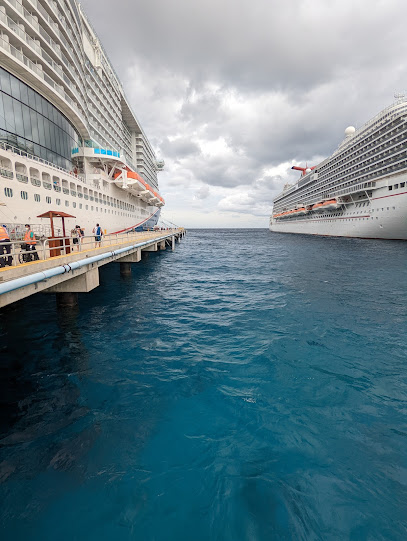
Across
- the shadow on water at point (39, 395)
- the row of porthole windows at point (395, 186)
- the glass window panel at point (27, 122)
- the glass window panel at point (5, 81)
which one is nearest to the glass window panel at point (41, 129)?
the glass window panel at point (27, 122)

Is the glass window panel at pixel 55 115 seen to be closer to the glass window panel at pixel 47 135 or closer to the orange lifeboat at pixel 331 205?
the glass window panel at pixel 47 135

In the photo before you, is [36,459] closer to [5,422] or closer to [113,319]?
[5,422]

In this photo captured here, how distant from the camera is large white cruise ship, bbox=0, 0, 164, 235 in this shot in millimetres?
21422

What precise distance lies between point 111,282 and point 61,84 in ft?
92.2

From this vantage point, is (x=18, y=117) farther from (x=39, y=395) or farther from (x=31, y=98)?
(x=39, y=395)

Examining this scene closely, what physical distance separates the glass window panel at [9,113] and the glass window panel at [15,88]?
0.87 metres

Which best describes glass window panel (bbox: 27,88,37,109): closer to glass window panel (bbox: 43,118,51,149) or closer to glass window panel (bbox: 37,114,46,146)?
glass window panel (bbox: 37,114,46,146)

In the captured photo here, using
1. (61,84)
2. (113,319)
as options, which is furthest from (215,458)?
(61,84)

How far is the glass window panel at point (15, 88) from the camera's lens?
23167mm

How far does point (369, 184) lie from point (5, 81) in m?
62.1

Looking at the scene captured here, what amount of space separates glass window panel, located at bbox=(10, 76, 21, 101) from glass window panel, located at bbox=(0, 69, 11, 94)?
431 millimetres

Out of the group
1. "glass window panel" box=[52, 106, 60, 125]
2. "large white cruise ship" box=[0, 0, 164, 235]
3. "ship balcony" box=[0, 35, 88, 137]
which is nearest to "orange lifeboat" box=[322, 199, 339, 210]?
"large white cruise ship" box=[0, 0, 164, 235]

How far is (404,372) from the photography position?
714cm

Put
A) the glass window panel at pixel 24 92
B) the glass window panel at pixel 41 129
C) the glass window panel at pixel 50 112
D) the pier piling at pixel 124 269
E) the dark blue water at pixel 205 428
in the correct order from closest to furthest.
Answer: the dark blue water at pixel 205 428, the pier piling at pixel 124 269, the glass window panel at pixel 24 92, the glass window panel at pixel 41 129, the glass window panel at pixel 50 112
